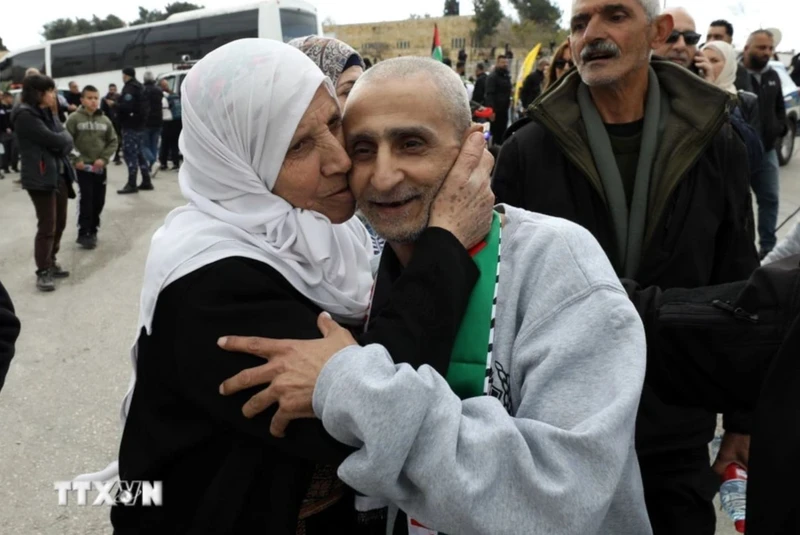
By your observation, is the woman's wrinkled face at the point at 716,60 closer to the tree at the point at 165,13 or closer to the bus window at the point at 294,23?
the bus window at the point at 294,23

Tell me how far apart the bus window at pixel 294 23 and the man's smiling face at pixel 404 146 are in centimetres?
2001

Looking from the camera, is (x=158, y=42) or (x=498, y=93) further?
(x=158, y=42)

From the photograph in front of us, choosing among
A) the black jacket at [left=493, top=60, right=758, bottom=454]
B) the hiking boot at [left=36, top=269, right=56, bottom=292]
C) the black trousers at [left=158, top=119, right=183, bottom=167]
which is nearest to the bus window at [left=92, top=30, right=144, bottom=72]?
the black trousers at [left=158, top=119, right=183, bottom=167]

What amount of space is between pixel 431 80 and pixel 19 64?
→ 28.4 metres

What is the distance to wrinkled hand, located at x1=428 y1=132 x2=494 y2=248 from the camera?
1.45 m

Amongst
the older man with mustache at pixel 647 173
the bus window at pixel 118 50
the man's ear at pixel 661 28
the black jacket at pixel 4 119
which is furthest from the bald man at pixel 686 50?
the bus window at pixel 118 50

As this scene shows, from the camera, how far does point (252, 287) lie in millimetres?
1371

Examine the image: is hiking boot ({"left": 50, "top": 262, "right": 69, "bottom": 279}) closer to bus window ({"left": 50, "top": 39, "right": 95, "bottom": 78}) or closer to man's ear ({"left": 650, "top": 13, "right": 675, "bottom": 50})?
man's ear ({"left": 650, "top": 13, "right": 675, "bottom": 50})

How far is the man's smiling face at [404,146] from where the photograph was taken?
61.3 inches

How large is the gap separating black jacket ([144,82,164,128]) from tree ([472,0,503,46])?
47.6 m

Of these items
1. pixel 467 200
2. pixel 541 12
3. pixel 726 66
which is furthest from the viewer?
pixel 541 12

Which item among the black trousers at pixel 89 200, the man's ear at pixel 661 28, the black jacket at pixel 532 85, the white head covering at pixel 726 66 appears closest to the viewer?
the man's ear at pixel 661 28

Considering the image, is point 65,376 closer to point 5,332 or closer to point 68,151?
point 5,332

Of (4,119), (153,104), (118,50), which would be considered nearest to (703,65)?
(153,104)
